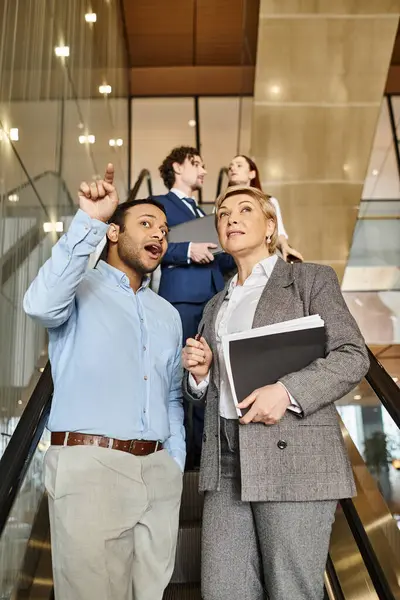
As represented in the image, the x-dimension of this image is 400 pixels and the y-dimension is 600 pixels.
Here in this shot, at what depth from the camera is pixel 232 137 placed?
11.8 meters

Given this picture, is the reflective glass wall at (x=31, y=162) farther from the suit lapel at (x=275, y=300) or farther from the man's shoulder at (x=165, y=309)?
the suit lapel at (x=275, y=300)

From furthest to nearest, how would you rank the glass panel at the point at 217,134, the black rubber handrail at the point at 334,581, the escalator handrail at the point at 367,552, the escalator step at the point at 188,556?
the glass panel at the point at 217,134 < the escalator step at the point at 188,556 < the black rubber handrail at the point at 334,581 < the escalator handrail at the point at 367,552

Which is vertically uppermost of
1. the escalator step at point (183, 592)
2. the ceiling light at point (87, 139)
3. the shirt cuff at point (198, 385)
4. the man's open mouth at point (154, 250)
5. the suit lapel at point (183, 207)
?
the ceiling light at point (87, 139)

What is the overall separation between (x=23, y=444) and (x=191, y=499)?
1535 mm

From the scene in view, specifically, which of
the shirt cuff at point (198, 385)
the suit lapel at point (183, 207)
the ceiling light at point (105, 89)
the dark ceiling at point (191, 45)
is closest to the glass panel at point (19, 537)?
the shirt cuff at point (198, 385)

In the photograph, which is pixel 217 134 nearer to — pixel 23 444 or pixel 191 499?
pixel 191 499

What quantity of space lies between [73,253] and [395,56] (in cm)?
1160

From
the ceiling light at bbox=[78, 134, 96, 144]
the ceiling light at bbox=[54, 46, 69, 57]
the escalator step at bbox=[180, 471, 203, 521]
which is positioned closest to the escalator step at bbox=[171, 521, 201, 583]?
the escalator step at bbox=[180, 471, 203, 521]

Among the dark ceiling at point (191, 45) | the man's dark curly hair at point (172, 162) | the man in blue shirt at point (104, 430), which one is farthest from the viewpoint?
Result: the dark ceiling at point (191, 45)

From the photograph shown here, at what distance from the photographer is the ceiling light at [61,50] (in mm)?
5251

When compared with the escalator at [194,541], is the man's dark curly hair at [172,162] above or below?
above

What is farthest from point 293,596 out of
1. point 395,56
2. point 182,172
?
point 395,56

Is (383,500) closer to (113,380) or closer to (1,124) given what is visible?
(113,380)

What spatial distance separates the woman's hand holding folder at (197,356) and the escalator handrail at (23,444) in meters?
0.55
